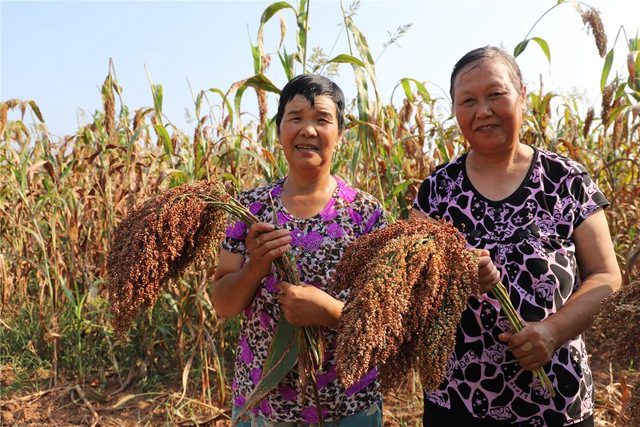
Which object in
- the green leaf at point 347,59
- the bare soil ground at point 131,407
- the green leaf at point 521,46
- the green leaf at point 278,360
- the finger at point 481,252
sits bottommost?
the bare soil ground at point 131,407

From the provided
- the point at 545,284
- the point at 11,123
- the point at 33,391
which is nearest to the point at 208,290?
the point at 33,391

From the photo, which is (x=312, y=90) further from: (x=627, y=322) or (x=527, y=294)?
(x=627, y=322)

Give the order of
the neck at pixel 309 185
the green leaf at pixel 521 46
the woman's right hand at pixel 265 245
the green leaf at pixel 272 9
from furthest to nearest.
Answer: the green leaf at pixel 521 46 → the green leaf at pixel 272 9 → the neck at pixel 309 185 → the woman's right hand at pixel 265 245

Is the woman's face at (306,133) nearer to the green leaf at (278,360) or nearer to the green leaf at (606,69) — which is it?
the green leaf at (278,360)

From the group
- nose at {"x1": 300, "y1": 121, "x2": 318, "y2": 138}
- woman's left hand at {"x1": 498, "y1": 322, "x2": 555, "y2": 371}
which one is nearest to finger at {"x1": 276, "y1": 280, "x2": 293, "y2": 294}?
nose at {"x1": 300, "y1": 121, "x2": 318, "y2": 138}

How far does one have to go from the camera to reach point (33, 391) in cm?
364

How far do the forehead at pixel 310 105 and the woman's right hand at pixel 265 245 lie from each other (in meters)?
0.40

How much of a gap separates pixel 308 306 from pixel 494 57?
0.90 meters

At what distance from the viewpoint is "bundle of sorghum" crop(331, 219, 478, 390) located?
1047 mm

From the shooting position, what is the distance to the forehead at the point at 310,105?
166cm

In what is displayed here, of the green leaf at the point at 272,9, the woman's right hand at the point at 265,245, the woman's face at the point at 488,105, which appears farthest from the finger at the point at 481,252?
the green leaf at the point at 272,9

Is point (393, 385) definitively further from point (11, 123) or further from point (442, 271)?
point (11, 123)

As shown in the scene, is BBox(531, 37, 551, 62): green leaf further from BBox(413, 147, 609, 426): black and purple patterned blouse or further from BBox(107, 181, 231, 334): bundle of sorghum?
BBox(107, 181, 231, 334): bundle of sorghum

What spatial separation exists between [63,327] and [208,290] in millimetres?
1356
